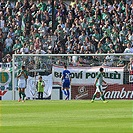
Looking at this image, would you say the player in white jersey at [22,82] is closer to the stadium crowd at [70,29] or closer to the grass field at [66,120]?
the stadium crowd at [70,29]

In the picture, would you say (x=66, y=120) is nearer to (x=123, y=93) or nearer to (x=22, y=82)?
(x=22, y=82)

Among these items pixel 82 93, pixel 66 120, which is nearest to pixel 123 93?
pixel 82 93

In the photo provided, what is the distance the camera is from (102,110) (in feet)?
83.3

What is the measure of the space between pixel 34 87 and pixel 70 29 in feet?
12.8

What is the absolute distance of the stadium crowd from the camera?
35906 mm

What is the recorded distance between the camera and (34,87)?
35.8 metres

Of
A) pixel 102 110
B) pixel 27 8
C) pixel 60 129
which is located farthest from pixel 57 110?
pixel 27 8

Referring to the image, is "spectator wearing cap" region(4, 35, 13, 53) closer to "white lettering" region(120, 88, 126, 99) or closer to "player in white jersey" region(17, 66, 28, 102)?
"player in white jersey" region(17, 66, 28, 102)

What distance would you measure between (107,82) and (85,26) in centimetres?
352

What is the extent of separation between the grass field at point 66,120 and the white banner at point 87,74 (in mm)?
8933

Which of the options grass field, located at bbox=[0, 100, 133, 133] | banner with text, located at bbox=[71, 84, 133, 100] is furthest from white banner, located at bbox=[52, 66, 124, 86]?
grass field, located at bbox=[0, 100, 133, 133]

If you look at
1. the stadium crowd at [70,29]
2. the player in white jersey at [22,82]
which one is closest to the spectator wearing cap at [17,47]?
the stadium crowd at [70,29]

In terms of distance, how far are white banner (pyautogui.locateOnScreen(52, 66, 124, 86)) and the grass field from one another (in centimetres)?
893

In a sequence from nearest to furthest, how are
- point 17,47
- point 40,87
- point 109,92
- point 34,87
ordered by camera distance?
point 109,92 < point 40,87 < point 34,87 < point 17,47
